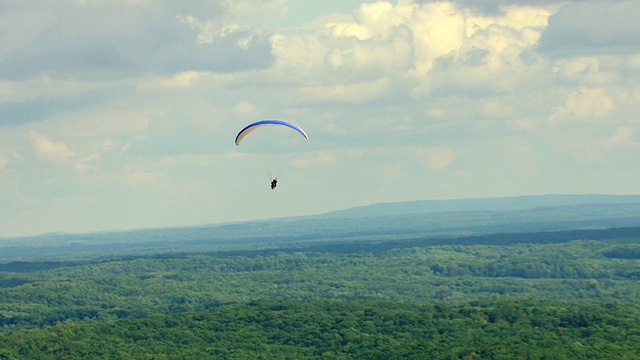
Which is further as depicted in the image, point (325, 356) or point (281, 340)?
point (281, 340)

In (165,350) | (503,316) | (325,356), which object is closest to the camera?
(325,356)

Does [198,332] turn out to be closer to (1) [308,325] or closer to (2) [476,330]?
(1) [308,325]

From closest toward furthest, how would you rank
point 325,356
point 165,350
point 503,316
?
point 325,356 < point 165,350 < point 503,316

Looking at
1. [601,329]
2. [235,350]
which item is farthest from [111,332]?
[601,329]

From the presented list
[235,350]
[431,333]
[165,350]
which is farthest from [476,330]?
[165,350]

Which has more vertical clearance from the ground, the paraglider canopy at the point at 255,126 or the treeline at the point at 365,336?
the paraglider canopy at the point at 255,126

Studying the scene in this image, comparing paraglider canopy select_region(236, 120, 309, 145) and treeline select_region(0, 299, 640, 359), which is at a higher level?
paraglider canopy select_region(236, 120, 309, 145)
